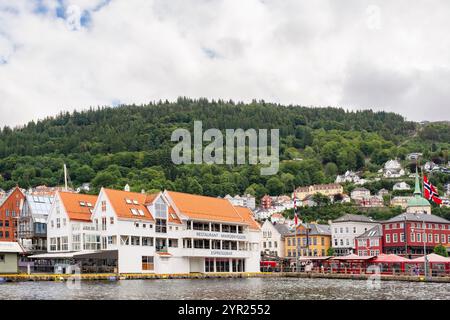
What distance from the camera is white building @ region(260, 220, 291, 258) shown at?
132m

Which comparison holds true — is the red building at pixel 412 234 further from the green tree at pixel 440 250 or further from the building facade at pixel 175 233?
the building facade at pixel 175 233

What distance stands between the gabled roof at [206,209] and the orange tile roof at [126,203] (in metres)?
4.41

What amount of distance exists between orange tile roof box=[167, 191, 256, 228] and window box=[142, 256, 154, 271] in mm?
8511

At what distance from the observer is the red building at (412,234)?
11150cm

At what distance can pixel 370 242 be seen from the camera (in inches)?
4663

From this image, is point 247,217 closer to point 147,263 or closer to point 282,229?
point 147,263

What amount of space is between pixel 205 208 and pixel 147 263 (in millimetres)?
14338

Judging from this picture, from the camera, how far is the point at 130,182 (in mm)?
199625

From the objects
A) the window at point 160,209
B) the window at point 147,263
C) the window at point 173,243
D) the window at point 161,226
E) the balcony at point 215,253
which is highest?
the window at point 160,209

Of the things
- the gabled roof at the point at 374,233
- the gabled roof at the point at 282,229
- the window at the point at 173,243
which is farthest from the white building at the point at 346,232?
the window at the point at 173,243

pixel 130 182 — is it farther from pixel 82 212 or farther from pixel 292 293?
pixel 292 293

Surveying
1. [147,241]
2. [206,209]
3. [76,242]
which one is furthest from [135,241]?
[206,209]

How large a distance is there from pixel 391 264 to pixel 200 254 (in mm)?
25283
